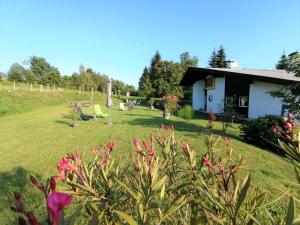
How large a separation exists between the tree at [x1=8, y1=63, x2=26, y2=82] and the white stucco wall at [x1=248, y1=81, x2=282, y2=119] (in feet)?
180

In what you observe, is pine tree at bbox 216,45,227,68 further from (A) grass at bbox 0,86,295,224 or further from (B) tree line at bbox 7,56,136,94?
(A) grass at bbox 0,86,295,224

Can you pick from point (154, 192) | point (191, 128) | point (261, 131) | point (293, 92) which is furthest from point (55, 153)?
point (293, 92)

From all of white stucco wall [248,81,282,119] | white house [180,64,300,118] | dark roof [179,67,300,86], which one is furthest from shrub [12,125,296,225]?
white stucco wall [248,81,282,119]

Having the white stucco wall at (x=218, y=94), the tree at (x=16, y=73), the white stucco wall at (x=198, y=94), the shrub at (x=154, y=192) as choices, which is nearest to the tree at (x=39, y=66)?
the tree at (x=16, y=73)

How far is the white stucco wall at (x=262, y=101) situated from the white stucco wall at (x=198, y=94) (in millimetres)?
8448

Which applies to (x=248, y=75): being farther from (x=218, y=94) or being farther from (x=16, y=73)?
(x=16, y=73)

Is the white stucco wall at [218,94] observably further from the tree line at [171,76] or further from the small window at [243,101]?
the tree line at [171,76]

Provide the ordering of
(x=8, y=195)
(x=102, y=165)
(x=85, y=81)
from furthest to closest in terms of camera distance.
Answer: (x=85, y=81), (x=8, y=195), (x=102, y=165)

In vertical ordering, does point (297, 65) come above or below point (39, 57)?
below

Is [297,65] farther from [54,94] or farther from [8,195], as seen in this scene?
[54,94]

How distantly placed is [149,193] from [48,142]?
31.1 ft

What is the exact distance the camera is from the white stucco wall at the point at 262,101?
18.2 metres

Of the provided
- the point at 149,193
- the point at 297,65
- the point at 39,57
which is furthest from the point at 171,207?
the point at 39,57

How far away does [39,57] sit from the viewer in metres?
85.0
